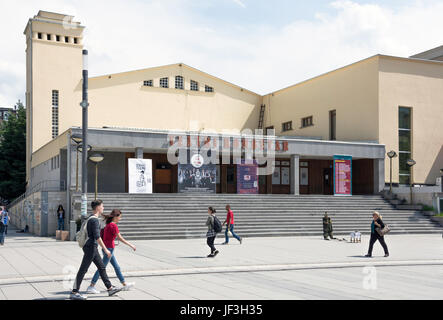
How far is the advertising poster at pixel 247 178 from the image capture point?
35500 millimetres

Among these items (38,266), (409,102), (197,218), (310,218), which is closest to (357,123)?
(409,102)

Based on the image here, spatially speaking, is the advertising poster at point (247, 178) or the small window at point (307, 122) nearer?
the advertising poster at point (247, 178)

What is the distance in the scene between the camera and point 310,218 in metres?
29.2

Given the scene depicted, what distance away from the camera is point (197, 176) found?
108ft

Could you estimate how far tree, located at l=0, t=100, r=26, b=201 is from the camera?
51.3 metres

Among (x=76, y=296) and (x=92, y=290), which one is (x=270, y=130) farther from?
(x=76, y=296)

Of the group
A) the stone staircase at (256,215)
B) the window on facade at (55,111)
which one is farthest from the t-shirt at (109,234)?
the window on facade at (55,111)

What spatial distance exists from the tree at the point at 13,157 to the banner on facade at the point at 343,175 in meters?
30.3

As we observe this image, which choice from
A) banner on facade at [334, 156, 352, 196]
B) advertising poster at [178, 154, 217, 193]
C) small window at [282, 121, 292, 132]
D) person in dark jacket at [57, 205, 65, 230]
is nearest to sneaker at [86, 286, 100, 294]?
person in dark jacket at [57, 205, 65, 230]

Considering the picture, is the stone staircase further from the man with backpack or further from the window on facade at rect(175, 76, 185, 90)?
the window on facade at rect(175, 76, 185, 90)

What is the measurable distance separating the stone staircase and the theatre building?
2.58m

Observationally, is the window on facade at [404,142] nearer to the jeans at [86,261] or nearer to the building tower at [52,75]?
the building tower at [52,75]
